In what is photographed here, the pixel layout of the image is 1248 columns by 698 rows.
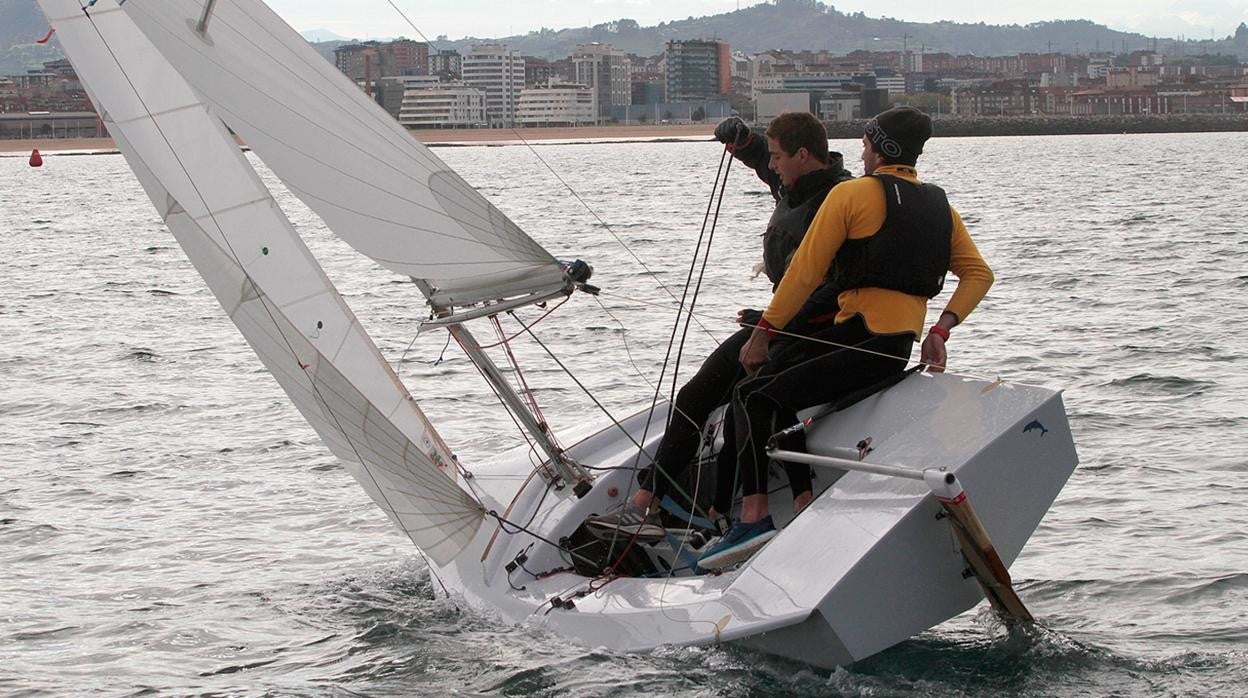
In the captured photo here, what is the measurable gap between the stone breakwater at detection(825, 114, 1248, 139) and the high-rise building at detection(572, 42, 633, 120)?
120 ft

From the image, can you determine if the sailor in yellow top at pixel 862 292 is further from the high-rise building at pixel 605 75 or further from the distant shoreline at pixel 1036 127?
the high-rise building at pixel 605 75

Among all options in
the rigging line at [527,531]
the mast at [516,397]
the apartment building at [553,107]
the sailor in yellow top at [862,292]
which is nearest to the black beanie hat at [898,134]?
the sailor in yellow top at [862,292]

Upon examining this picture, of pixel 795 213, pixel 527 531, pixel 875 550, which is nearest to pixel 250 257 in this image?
pixel 527 531

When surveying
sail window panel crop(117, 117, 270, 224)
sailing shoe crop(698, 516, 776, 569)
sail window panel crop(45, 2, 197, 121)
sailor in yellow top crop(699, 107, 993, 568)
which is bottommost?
sailing shoe crop(698, 516, 776, 569)

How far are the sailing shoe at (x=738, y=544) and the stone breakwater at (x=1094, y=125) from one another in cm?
9348

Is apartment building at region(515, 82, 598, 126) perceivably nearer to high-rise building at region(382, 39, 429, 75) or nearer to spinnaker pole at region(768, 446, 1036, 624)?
high-rise building at region(382, 39, 429, 75)

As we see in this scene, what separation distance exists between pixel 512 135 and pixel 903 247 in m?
112

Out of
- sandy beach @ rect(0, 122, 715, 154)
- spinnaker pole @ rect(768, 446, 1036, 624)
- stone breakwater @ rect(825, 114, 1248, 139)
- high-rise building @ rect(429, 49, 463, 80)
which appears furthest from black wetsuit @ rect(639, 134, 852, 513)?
high-rise building @ rect(429, 49, 463, 80)

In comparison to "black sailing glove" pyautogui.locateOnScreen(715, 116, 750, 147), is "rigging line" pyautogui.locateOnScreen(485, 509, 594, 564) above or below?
below

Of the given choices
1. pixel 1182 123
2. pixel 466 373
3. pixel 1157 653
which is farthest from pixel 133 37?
pixel 1182 123

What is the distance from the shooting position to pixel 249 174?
16.0 ft

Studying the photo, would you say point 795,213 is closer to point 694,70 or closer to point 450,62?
point 450,62

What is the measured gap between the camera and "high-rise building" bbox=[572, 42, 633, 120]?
128375 millimetres

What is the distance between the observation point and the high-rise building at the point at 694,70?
132 m
